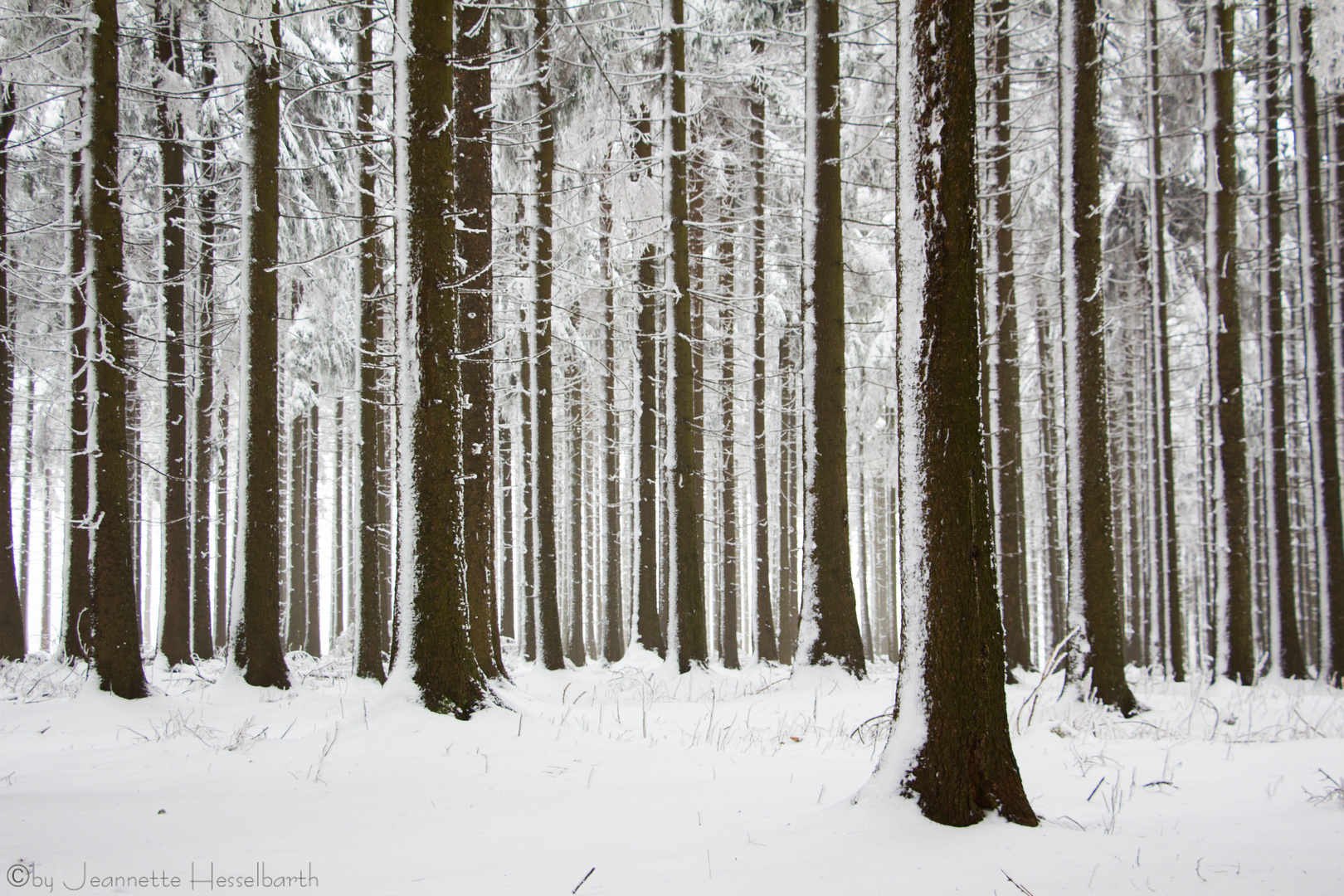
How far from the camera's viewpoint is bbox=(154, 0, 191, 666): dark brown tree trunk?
11750 millimetres

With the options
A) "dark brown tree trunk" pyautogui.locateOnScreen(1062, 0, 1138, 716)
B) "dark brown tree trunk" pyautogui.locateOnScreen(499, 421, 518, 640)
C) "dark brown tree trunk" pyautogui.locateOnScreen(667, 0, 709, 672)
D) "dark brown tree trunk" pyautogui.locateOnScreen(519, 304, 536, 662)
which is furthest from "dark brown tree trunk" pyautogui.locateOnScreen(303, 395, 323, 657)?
"dark brown tree trunk" pyautogui.locateOnScreen(1062, 0, 1138, 716)

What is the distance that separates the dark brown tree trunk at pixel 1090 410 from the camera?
7.94m

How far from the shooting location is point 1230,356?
11594mm

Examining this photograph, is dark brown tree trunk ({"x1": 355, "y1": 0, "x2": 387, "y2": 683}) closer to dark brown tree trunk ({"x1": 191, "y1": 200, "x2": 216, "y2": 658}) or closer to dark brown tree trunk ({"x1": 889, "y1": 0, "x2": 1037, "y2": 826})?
dark brown tree trunk ({"x1": 191, "y1": 200, "x2": 216, "y2": 658})

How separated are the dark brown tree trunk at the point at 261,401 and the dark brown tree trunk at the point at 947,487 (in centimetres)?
816

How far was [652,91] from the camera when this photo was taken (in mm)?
13352

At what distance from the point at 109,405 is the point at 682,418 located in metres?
7.07

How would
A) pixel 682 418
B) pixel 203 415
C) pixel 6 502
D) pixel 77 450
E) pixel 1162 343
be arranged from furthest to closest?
pixel 203 415
pixel 1162 343
pixel 6 502
pixel 682 418
pixel 77 450

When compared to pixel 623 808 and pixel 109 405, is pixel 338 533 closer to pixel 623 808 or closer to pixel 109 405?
pixel 109 405

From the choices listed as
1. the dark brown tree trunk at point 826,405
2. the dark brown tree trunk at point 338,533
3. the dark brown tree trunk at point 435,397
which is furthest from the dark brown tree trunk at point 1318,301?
the dark brown tree trunk at point 338,533

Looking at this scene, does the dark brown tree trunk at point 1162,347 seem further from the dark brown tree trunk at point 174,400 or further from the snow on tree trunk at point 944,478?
the dark brown tree trunk at point 174,400

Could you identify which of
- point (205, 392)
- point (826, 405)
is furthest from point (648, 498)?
Result: point (205, 392)

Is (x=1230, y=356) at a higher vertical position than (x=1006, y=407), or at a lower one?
higher

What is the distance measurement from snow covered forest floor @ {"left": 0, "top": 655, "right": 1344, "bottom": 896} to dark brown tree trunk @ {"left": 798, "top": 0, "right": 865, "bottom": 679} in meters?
1.94
